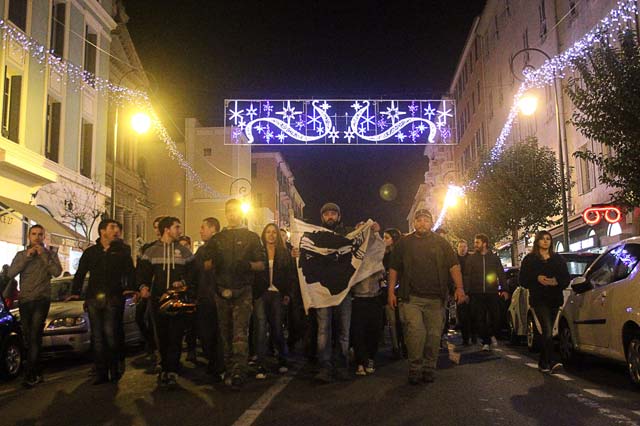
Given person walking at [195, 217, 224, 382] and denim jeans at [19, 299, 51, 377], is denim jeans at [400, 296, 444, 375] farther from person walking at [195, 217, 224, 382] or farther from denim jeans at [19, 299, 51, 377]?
denim jeans at [19, 299, 51, 377]

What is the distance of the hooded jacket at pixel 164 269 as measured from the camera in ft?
26.2

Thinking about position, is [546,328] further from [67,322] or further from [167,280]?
[67,322]

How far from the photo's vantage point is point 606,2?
22531 mm

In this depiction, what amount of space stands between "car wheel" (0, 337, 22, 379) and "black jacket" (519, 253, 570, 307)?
6.57 meters

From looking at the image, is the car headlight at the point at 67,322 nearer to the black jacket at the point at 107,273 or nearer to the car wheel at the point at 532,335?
the black jacket at the point at 107,273

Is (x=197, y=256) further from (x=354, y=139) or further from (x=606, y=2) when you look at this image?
(x=606, y=2)

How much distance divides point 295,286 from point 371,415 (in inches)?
155

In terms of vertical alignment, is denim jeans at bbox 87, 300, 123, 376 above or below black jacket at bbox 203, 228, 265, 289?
below

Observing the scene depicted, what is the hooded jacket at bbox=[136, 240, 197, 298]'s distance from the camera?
799 centimetres

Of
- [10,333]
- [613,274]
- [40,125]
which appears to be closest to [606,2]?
[613,274]

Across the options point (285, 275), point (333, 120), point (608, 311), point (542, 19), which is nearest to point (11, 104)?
point (333, 120)

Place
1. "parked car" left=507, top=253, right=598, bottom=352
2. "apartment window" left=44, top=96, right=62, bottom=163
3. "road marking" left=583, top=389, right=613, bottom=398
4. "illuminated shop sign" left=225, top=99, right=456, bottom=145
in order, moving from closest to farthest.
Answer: "road marking" left=583, top=389, right=613, bottom=398, "parked car" left=507, top=253, right=598, bottom=352, "apartment window" left=44, top=96, right=62, bottom=163, "illuminated shop sign" left=225, top=99, right=456, bottom=145

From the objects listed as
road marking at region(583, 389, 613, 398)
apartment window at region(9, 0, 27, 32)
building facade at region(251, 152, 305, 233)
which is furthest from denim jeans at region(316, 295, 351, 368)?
building facade at region(251, 152, 305, 233)

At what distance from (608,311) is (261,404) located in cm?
420
